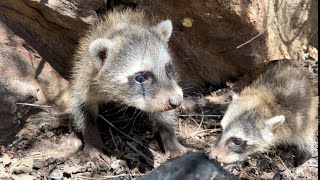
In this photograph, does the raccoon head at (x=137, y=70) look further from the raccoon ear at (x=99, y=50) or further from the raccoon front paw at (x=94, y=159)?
the raccoon front paw at (x=94, y=159)

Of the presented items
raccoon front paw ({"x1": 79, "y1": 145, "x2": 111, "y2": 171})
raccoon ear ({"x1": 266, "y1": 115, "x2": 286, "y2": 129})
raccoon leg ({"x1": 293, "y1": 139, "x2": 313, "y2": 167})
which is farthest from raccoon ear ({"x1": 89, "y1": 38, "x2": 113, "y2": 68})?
raccoon leg ({"x1": 293, "y1": 139, "x2": 313, "y2": 167})

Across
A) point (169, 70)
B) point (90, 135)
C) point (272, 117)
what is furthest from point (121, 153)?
point (272, 117)

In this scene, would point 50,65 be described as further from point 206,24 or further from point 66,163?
point 206,24

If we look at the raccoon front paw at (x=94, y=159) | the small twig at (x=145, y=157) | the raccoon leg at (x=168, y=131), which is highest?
the raccoon leg at (x=168, y=131)

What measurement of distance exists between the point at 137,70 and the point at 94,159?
4.03 feet

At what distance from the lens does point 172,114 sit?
5508mm

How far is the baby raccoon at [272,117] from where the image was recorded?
538 cm

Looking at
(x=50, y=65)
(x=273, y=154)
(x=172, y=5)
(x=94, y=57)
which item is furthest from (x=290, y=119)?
(x=50, y=65)

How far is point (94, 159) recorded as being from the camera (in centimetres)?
528

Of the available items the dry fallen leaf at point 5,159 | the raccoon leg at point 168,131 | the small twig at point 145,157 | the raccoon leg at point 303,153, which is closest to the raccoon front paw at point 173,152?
the raccoon leg at point 168,131

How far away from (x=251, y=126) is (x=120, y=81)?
5.39 ft

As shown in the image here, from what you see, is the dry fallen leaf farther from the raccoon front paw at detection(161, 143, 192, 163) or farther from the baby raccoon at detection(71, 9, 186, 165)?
the raccoon front paw at detection(161, 143, 192, 163)

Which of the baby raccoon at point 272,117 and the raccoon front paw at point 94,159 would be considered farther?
the baby raccoon at point 272,117

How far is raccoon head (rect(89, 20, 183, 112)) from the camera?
4.69m
